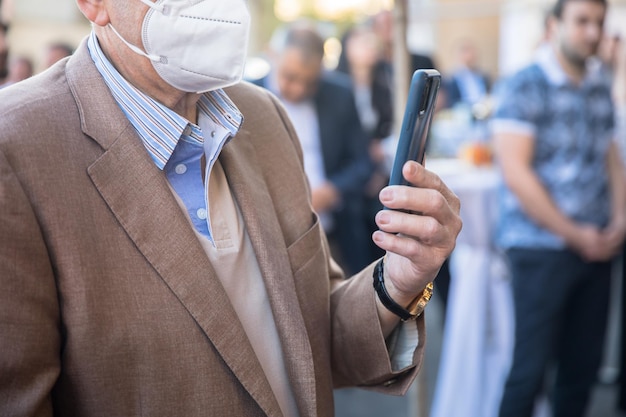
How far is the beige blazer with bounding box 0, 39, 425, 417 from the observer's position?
124 centimetres

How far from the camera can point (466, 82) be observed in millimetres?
11984

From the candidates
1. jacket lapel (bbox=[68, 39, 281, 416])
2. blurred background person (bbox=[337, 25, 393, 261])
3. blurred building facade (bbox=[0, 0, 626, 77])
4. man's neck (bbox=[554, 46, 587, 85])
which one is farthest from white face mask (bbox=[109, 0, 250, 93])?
blurred building facade (bbox=[0, 0, 626, 77])

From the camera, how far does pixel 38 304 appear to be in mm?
1243

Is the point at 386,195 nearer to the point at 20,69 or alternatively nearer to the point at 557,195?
the point at 557,195

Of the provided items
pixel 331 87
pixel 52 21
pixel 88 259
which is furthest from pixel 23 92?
pixel 52 21

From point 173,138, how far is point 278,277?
1.13 ft

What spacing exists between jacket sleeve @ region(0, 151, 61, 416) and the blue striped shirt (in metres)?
0.28

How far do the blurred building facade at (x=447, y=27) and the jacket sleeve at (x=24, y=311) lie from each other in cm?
1490

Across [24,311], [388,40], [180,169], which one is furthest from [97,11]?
[388,40]

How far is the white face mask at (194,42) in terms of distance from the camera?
147cm

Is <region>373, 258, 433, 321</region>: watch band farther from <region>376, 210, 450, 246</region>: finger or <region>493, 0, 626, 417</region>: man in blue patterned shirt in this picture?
Result: <region>493, 0, 626, 417</region>: man in blue patterned shirt

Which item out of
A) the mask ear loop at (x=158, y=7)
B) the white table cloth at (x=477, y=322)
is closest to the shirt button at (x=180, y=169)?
the mask ear loop at (x=158, y=7)

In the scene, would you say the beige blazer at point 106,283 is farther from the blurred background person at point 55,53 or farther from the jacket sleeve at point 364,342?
the blurred background person at point 55,53

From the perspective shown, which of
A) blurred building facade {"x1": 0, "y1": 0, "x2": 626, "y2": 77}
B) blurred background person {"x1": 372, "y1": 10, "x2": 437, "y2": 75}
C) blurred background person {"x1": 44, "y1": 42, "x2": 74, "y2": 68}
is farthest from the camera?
blurred building facade {"x1": 0, "y1": 0, "x2": 626, "y2": 77}
